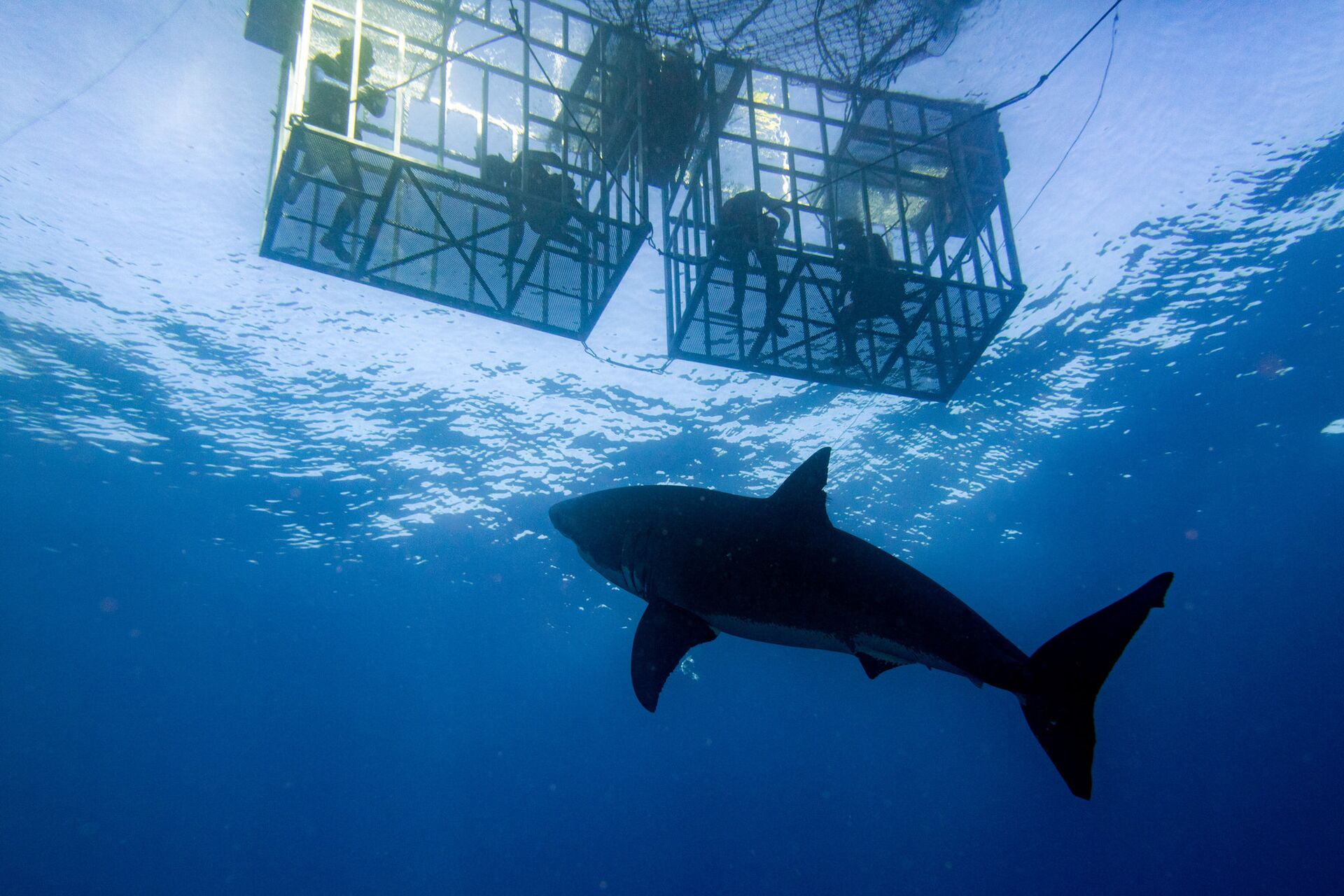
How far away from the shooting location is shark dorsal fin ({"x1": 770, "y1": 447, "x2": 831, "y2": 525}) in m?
3.36

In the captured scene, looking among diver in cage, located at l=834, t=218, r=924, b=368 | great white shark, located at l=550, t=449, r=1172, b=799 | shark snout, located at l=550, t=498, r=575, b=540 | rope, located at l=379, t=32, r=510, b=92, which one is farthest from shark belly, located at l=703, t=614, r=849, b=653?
rope, located at l=379, t=32, r=510, b=92

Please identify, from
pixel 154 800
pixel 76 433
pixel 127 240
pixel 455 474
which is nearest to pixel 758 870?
pixel 154 800

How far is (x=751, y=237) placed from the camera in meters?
8.34

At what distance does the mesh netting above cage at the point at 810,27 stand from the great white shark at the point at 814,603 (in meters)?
7.83

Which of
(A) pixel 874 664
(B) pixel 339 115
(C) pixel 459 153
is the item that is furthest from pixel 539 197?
(A) pixel 874 664

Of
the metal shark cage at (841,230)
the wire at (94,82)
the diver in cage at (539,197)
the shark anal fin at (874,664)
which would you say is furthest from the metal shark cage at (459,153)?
the shark anal fin at (874,664)

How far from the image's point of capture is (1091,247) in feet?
41.4

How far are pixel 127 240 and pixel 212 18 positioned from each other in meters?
6.37

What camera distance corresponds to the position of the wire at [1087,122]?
365 inches

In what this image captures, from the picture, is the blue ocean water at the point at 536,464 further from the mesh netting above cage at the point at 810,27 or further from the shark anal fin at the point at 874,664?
the shark anal fin at the point at 874,664

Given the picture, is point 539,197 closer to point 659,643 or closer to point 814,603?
point 659,643

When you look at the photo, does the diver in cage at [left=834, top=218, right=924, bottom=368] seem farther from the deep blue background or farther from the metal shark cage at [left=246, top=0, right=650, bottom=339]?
the deep blue background

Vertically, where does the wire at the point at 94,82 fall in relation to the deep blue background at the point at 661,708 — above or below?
above

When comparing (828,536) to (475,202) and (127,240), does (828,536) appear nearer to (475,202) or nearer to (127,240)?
(475,202)
